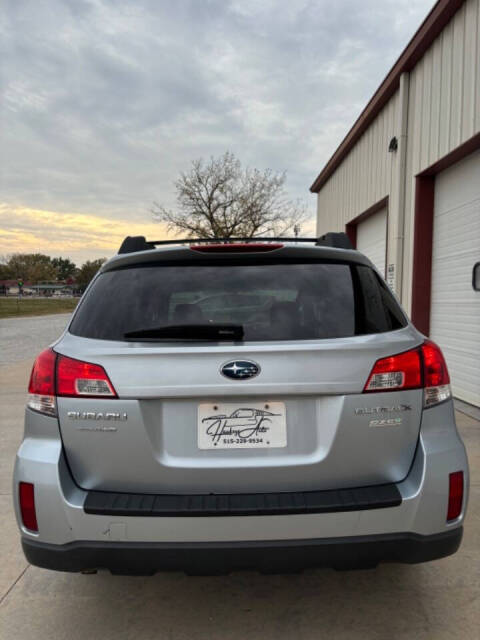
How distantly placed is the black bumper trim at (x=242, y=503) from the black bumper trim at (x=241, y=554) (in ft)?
0.38

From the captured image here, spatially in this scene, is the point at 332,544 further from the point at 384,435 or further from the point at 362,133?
the point at 362,133

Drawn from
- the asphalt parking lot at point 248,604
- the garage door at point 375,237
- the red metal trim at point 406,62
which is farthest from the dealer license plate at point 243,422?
the garage door at point 375,237

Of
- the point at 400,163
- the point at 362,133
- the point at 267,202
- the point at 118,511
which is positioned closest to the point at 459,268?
the point at 400,163

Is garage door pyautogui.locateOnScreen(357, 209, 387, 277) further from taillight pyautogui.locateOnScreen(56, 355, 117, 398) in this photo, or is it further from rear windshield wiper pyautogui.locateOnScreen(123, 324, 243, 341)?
taillight pyautogui.locateOnScreen(56, 355, 117, 398)

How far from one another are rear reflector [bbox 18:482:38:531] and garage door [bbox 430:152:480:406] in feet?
19.4

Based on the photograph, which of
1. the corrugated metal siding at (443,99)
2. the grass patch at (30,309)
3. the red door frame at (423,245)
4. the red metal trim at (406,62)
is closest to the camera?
the corrugated metal siding at (443,99)

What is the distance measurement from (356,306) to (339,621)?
1.40 meters

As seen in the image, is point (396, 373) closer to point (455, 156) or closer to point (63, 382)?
point (63, 382)

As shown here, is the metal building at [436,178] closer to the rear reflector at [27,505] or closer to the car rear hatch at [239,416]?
the car rear hatch at [239,416]

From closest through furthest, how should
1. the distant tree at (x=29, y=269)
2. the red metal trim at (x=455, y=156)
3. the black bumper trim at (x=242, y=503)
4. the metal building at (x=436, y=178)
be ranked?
the black bumper trim at (x=242, y=503)
the red metal trim at (x=455, y=156)
the metal building at (x=436, y=178)
the distant tree at (x=29, y=269)

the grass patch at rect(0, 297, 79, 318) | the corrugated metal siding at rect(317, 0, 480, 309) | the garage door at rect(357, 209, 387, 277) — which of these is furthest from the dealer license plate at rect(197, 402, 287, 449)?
the grass patch at rect(0, 297, 79, 318)

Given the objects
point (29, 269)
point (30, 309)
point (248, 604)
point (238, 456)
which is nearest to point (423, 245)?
point (248, 604)

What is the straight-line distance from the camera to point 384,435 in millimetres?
1978

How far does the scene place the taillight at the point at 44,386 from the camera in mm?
2053
